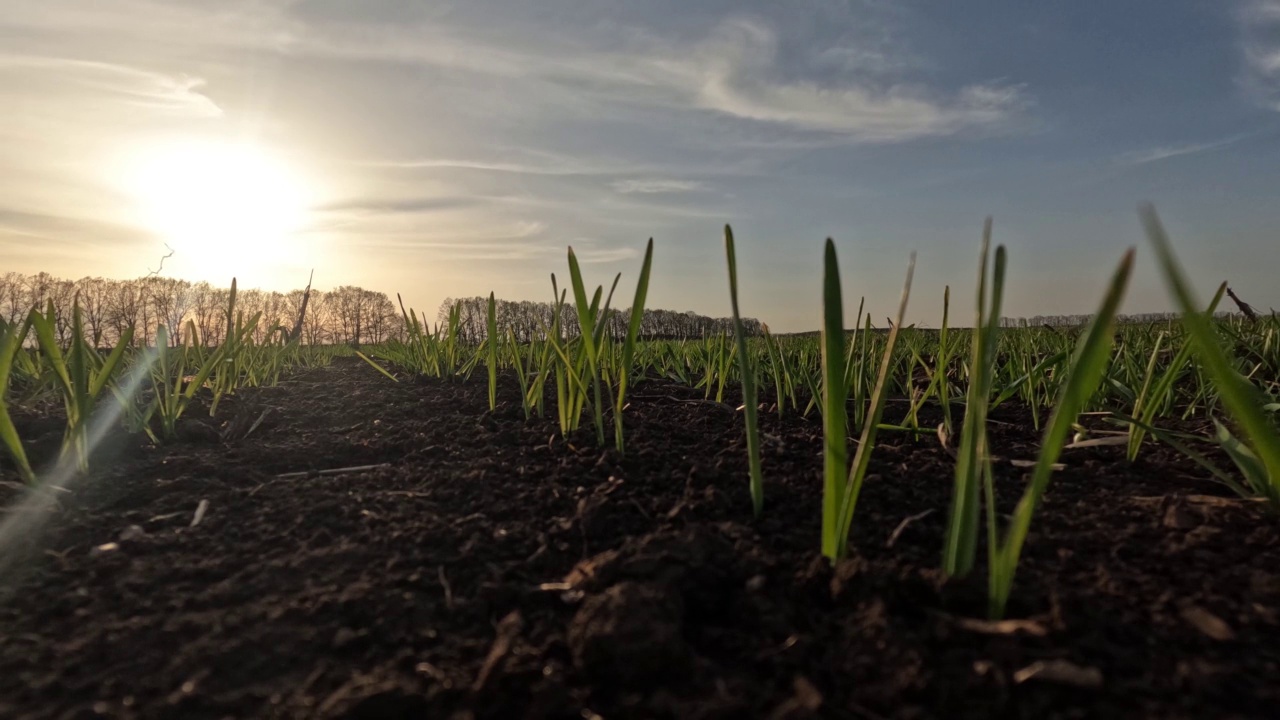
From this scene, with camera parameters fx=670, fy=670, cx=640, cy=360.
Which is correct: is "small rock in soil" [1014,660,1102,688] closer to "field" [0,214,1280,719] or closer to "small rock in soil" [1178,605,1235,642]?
"field" [0,214,1280,719]

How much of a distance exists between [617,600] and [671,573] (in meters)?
0.13

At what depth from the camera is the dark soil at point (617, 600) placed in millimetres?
812

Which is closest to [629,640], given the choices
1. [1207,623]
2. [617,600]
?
[617,600]

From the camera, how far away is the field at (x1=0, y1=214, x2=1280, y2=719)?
819 millimetres

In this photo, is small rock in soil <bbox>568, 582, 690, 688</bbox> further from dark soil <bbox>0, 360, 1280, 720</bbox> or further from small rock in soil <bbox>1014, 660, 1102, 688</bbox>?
small rock in soil <bbox>1014, 660, 1102, 688</bbox>

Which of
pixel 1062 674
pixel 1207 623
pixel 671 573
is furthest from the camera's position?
pixel 671 573

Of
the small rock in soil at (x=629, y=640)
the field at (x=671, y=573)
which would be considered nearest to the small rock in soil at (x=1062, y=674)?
the field at (x=671, y=573)

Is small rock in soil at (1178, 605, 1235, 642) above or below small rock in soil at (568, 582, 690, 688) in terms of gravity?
above

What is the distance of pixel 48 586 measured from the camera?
1.16 metres

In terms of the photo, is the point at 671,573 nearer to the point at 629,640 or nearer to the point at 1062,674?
the point at 629,640

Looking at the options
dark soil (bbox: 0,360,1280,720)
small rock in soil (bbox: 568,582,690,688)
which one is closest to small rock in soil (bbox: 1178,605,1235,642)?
dark soil (bbox: 0,360,1280,720)

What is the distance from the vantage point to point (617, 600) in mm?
933

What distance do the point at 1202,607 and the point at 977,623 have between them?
355 millimetres

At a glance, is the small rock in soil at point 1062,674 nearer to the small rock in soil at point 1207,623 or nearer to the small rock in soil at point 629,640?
the small rock in soil at point 1207,623
